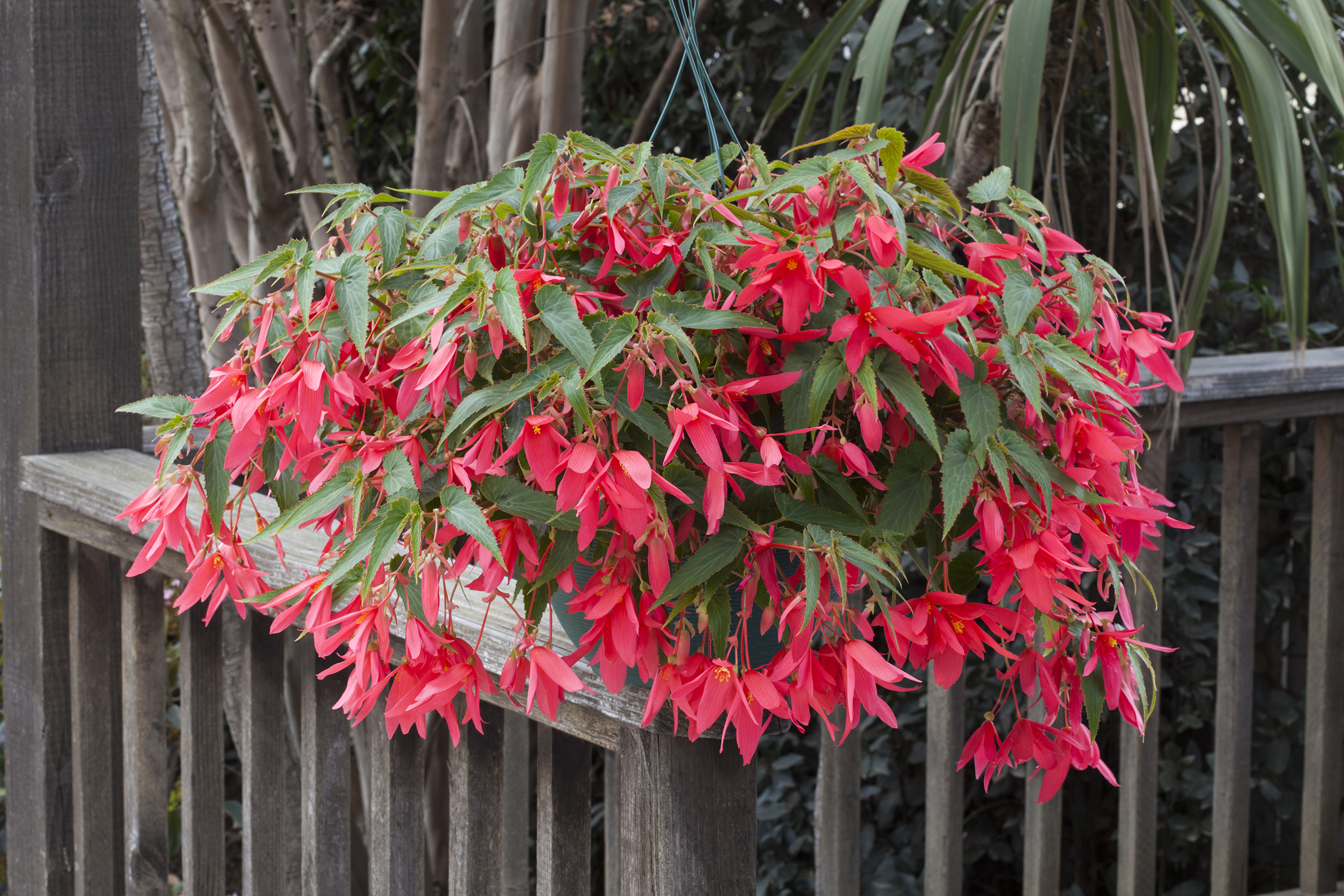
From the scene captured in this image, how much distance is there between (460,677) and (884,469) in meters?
0.23

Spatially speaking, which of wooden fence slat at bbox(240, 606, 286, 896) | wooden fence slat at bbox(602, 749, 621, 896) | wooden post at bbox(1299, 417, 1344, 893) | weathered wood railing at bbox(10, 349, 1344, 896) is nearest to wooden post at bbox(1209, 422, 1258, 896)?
weathered wood railing at bbox(10, 349, 1344, 896)

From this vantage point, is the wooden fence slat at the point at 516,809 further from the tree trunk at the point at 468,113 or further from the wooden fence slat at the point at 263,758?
the tree trunk at the point at 468,113

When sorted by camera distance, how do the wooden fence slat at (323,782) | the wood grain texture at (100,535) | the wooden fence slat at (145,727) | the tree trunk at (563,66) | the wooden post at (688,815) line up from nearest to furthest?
1. the wooden post at (688,815)
2. the wooden fence slat at (323,782)
3. the wood grain texture at (100,535)
4. the wooden fence slat at (145,727)
5. the tree trunk at (563,66)

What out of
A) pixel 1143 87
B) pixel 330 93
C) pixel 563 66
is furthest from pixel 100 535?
pixel 330 93

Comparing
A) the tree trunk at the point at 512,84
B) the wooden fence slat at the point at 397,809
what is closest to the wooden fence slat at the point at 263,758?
the wooden fence slat at the point at 397,809

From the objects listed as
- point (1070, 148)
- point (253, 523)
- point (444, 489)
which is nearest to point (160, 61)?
point (253, 523)

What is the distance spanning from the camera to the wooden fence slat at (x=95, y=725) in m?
1.16

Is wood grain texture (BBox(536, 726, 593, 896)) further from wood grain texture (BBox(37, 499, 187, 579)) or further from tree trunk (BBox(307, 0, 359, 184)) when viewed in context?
tree trunk (BBox(307, 0, 359, 184))

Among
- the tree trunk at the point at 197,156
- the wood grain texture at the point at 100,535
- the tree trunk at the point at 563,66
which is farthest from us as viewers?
the tree trunk at the point at 197,156

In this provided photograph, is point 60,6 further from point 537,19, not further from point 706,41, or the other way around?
point 706,41

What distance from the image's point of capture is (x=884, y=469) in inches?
21.4

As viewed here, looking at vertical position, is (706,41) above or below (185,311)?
above

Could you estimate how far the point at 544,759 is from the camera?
2.34 ft

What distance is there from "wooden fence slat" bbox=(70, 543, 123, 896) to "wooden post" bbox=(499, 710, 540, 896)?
0.44 meters
